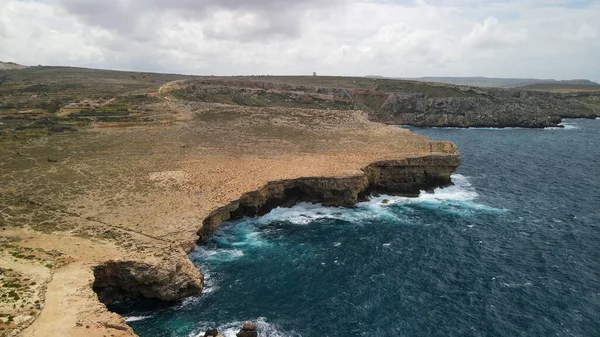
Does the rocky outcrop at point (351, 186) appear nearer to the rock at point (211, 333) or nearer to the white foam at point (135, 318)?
the white foam at point (135, 318)

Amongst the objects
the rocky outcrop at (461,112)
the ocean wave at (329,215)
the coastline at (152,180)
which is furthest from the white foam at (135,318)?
the rocky outcrop at (461,112)

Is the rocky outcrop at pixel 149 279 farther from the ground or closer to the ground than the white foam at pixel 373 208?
farther from the ground

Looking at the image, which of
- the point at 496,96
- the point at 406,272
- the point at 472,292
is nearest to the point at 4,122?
the point at 406,272

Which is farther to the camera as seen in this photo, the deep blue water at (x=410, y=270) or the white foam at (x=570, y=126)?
the white foam at (x=570, y=126)

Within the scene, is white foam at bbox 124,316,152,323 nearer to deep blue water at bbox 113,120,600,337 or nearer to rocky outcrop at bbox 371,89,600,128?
deep blue water at bbox 113,120,600,337

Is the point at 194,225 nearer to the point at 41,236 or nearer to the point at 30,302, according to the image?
the point at 41,236

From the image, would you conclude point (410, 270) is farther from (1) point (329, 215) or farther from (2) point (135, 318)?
(2) point (135, 318)

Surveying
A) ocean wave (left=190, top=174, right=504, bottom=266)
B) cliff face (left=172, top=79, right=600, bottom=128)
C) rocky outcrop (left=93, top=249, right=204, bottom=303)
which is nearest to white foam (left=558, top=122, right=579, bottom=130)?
cliff face (left=172, top=79, right=600, bottom=128)
